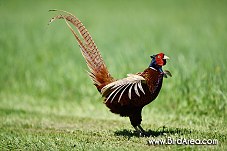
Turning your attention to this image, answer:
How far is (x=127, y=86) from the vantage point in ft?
21.1

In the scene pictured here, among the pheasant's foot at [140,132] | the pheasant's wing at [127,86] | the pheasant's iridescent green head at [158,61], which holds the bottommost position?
the pheasant's foot at [140,132]

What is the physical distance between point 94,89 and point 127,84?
14.5 ft

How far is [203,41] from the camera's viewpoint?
49.8 feet

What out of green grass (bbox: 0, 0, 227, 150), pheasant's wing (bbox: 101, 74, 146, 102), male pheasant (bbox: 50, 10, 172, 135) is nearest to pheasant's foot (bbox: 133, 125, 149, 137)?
male pheasant (bbox: 50, 10, 172, 135)

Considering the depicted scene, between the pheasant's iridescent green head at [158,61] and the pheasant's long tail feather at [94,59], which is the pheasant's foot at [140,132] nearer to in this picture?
the pheasant's long tail feather at [94,59]

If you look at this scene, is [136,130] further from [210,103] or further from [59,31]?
[59,31]

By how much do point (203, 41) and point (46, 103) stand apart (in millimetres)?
6272

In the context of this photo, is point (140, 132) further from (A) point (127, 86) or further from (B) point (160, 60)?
(B) point (160, 60)

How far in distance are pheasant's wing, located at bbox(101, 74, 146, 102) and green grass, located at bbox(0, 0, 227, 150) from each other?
65cm

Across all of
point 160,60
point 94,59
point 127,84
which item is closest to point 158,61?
point 160,60

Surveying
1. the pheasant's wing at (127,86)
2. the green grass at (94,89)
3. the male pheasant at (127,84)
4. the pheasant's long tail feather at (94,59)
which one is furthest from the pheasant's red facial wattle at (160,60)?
the green grass at (94,89)

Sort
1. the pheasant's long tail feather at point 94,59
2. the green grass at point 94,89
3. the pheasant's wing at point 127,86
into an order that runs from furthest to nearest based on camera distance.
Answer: the green grass at point 94,89, the pheasant's long tail feather at point 94,59, the pheasant's wing at point 127,86

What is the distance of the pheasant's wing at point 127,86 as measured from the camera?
641 centimetres

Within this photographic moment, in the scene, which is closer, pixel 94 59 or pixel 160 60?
pixel 160 60
